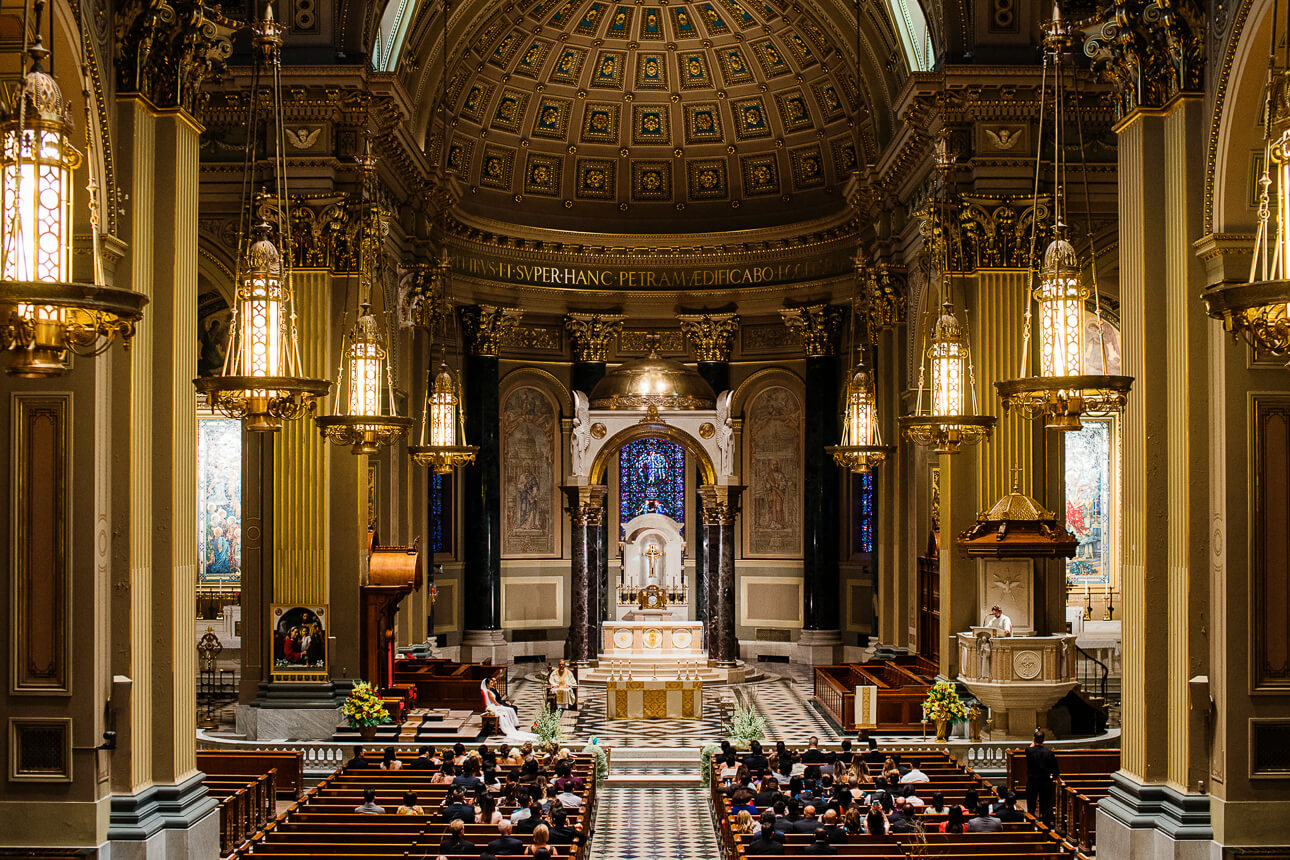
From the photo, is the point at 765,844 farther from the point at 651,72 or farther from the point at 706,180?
the point at 706,180

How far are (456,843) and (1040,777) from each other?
688 centimetres

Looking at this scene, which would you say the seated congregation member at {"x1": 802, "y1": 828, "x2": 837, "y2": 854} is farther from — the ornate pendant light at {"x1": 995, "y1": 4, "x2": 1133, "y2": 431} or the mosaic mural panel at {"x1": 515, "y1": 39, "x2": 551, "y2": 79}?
the mosaic mural panel at {"x1": 515, "y1": 39, "x2": 551, "y2": 79}

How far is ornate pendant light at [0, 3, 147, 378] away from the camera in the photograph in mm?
6648

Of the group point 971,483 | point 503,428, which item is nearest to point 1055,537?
point 971,483

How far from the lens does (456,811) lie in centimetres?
1331

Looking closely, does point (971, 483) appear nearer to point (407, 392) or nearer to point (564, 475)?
point (407, 392)

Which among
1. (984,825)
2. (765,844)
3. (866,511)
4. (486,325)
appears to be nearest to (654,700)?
(866,511)

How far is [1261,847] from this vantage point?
1042 centimetres

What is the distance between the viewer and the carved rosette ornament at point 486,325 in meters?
30.2

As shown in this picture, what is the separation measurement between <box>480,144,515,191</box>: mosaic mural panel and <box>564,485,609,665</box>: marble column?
6890 millimetres

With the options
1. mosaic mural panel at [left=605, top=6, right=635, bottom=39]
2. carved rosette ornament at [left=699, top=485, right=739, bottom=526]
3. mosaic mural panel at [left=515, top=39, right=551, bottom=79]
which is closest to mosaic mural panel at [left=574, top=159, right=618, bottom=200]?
mosaic mural panel at [left=515, top=39, right=551, bottom=79]

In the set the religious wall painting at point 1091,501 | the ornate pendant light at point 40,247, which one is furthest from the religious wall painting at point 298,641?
the religious wall painting at point 1091,501

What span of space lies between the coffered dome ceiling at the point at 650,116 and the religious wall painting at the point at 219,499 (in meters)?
7.32

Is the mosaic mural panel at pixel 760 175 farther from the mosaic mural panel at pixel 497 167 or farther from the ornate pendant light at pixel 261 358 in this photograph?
the ornate pendant light at pixel 261 358
